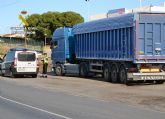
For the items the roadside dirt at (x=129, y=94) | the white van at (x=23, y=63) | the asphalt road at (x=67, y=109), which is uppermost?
the white van at (x=23, y=63)

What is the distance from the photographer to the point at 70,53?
33.6m

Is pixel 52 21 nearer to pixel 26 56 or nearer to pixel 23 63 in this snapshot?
pixel 26 56

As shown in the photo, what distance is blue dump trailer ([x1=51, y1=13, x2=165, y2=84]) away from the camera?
23.8m

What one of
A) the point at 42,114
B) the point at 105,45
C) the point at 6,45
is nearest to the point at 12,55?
the point at 105,45

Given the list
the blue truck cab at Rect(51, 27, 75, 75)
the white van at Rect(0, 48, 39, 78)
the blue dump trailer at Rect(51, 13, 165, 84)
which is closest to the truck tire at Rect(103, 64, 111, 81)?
the blue dump trailer at Rect(51, 13, 165, 84)

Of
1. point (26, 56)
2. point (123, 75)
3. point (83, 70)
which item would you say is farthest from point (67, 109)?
point (26, 56)

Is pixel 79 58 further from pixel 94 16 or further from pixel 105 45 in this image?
pixel 94 16

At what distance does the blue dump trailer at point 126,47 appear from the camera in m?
23.8

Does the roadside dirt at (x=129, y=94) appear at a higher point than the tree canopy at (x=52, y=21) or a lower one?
lower

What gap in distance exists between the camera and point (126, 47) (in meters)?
24.5

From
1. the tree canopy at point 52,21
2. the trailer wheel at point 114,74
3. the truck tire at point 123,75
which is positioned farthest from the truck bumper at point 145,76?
the tree canopy at point 52,21

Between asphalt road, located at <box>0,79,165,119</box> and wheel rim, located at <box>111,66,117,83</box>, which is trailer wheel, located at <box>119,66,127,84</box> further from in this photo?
asphalt road, located at <box>0,79,165,119</box>

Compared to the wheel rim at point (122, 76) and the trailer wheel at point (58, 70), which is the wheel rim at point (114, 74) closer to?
the wheel rim at point (122, 76)

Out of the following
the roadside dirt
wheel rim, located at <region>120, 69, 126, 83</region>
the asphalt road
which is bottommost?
the asphalt road
